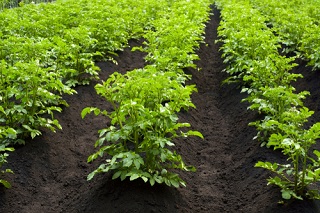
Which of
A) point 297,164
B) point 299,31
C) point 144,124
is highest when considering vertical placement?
point 299,31

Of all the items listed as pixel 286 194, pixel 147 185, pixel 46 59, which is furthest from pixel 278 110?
pixel 46 59

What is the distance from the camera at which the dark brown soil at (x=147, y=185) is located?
4.78 m

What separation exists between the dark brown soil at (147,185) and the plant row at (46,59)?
321mm

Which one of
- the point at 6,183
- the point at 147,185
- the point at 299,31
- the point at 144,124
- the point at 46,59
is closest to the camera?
the point at 144,124

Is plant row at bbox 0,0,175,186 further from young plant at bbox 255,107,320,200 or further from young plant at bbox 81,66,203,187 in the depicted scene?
young plant at bbox 255,107,320,200

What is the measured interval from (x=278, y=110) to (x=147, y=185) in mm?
2360

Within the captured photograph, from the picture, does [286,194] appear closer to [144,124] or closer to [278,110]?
[144,124]

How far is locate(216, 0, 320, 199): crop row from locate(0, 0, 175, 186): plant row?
109 inches

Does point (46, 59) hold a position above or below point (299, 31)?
below

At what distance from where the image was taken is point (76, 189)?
5520 mm

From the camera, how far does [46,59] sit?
24.1ft

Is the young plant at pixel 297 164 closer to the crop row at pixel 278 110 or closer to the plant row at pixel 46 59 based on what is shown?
the crop row at pixel 278 110

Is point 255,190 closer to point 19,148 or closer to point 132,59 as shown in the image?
point 19,148

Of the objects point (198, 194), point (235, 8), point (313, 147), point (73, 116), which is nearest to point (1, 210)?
point (198, 194)
